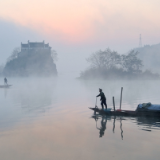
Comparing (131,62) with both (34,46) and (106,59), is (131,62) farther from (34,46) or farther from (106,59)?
(34,46)

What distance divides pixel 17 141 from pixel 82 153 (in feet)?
11.3

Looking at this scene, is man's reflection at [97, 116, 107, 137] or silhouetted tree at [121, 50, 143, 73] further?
silhouetted tree at [121, 50, 143, 73]

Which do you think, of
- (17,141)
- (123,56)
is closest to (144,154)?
(17,141)

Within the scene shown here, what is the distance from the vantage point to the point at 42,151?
407 inches

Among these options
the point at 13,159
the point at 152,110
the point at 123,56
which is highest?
the point at 123,56

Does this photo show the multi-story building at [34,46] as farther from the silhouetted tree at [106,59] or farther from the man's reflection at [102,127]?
the man's reflection at [102,127]

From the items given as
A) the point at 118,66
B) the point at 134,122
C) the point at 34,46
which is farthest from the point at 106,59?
the point at 134,122

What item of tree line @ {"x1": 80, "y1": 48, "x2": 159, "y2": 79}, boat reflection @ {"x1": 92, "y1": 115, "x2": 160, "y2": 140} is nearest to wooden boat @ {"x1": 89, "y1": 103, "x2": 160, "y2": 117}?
boat reflection @ {"x1": 92, "y1": 115, "x2": 160, "y2": 140}

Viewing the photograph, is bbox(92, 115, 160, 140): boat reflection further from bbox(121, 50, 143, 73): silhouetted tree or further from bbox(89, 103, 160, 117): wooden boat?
bbox(121, 50, 143, 73): silhouetted tree

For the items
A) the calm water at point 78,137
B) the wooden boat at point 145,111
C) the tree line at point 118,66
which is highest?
the tree line at point 118,66

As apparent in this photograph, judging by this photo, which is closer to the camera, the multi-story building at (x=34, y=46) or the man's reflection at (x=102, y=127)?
the man's reflection at (x=102, y=127)

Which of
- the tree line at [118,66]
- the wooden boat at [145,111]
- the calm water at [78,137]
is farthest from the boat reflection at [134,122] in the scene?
the tree line at [118,66]

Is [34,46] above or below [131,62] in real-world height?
above

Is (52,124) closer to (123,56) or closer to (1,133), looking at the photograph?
(1,133)
